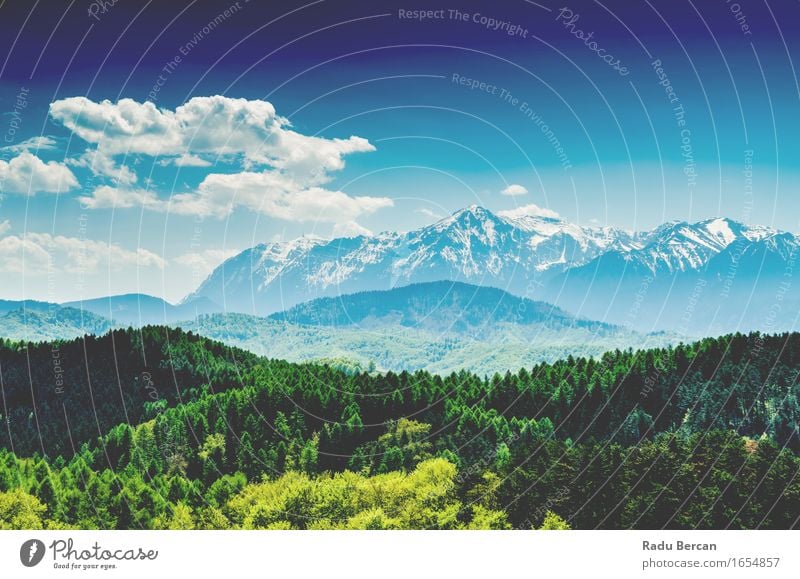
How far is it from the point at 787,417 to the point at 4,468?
72.5 meters

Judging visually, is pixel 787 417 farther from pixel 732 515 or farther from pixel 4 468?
pixel 4 468

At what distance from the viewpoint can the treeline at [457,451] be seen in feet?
151

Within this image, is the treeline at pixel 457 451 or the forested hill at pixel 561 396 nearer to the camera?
the treeline at pixel 457 451

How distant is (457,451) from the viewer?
66.6 m
